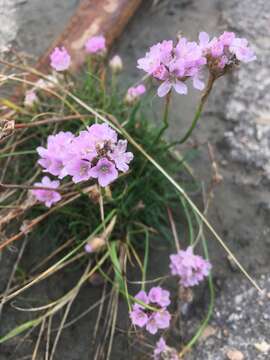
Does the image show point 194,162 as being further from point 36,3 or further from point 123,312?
point 36,3

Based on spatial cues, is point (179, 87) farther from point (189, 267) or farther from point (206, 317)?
point (206, 317)

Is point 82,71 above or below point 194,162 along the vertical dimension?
above

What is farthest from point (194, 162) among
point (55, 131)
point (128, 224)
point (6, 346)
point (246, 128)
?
point (6, 346)

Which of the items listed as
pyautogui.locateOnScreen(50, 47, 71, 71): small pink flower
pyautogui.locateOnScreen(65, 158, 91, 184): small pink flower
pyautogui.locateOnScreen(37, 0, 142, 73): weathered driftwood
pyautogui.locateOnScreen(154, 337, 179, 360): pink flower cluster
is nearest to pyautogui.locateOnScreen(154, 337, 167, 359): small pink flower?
pyautogui.locateOnScreen(154, 337, 179, 360): pink flower cluster

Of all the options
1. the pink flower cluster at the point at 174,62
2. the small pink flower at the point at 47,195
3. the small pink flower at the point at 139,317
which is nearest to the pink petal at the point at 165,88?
the pink flower cluster at the point at 174,62

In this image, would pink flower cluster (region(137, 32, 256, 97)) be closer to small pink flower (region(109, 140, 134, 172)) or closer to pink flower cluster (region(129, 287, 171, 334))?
small pink flower (region(109, 140, 134, 172))

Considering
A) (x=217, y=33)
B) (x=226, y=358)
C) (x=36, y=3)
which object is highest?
(x=36, y=3)

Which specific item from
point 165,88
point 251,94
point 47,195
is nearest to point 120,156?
point 165,88
